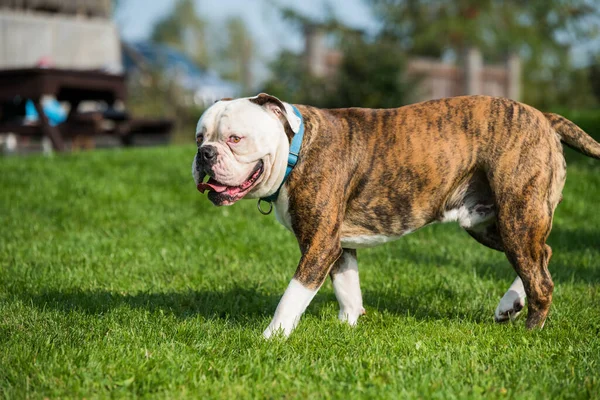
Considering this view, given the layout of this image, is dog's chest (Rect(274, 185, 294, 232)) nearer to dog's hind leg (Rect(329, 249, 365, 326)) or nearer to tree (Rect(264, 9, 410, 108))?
dog's hind leg (Rect(329, 249, 365, 326))

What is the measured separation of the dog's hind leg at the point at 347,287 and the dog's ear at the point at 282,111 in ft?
3.23

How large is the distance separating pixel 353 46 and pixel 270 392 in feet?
40.4

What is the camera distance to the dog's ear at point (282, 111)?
4027 mm

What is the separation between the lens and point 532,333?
13.8 ft

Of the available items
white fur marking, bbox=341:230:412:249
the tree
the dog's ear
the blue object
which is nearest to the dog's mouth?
the dog's ear

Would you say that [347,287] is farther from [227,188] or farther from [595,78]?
[595,78]

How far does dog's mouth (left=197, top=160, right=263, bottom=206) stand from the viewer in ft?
13.1

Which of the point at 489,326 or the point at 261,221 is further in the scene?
the point at 261,221

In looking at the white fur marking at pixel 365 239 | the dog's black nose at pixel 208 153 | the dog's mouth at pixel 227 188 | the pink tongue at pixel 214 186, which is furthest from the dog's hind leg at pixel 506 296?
the dog's black nose at pixel 208 153

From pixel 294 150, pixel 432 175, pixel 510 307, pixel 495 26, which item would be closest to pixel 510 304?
pixel 510 307

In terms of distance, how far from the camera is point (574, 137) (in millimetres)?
4340

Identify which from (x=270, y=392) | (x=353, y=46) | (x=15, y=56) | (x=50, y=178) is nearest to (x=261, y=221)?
(x=50, y=178)

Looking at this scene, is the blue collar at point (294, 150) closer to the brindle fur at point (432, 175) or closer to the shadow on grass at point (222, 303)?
the brindle fur at point (432, 175)

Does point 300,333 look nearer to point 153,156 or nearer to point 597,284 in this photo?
point 597,284
